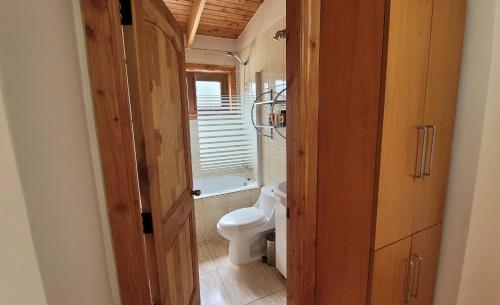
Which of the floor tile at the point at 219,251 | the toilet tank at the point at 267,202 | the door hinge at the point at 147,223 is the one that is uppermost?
the door hinge at the point at 147,223

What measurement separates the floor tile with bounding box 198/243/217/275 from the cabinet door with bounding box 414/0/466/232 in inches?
68.5

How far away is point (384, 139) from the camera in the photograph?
859mm

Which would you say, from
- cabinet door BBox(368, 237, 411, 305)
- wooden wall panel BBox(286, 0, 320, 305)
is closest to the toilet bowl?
wooden wall panel BBox(286, 0, 320, 305)

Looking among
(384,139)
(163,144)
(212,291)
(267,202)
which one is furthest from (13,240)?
(267,202)

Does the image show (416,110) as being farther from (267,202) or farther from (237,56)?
(237,56)

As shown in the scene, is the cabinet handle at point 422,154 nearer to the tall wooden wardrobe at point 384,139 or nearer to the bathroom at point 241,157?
the tall wooden wardrobe at point 384,139

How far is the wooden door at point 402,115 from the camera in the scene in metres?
0.82

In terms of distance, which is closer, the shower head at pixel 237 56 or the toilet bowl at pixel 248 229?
the toilet bowl at pixel 248 229

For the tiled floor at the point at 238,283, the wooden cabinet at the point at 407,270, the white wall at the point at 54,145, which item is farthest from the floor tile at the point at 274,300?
the white wall at the point at 54,145

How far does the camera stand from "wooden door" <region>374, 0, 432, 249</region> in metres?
0.82

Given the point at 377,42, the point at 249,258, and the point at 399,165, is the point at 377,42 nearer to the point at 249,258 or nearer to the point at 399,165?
the point at 399,165

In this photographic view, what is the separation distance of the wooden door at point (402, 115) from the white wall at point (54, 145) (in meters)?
1.06

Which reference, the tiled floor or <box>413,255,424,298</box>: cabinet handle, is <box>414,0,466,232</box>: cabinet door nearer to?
<box>413,255,424,298</box>: cabinet handle

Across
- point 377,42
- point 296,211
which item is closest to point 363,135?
point 377,42
